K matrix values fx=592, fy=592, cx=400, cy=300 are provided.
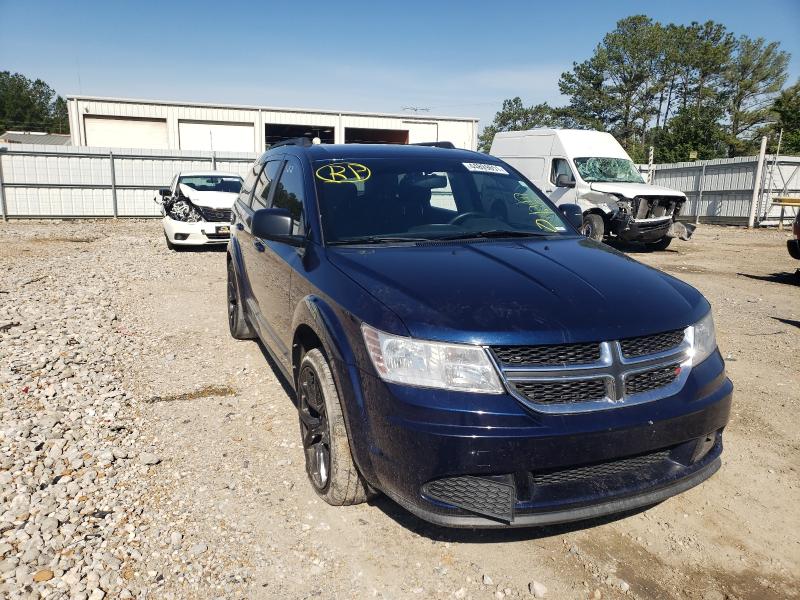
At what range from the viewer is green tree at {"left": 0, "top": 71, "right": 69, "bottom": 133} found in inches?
4038

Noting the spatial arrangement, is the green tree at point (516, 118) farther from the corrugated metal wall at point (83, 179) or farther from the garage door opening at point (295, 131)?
the corrugated metal wall at point (83, 179)

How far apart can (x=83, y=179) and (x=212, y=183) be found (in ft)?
30.1

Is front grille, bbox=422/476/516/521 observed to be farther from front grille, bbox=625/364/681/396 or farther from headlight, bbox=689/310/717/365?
headlight, bbox=689/310/717/365

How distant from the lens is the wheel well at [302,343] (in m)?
3.04

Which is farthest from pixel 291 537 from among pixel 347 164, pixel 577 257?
pixel 347 164

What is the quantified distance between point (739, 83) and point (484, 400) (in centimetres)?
6466

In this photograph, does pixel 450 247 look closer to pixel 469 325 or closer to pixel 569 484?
pixel 469 325

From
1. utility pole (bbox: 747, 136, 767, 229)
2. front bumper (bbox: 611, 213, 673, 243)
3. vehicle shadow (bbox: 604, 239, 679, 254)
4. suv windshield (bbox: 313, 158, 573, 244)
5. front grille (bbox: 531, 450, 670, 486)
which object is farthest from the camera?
utility pole (bbox: 747, 136, 767, 229)

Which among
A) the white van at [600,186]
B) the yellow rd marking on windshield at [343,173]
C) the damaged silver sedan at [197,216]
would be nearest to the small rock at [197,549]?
the yellow rd marking on windshield at [343,173]

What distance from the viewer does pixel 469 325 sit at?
2.29 metres

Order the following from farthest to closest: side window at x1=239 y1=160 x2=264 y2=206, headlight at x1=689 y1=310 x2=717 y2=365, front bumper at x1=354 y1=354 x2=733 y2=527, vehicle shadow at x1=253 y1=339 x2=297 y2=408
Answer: side window at x1=239 y1=160 x2=264 y2=206 → vehicle shadow at x1=253 y1=339 x2=297 y2=408 → headlight at x1=689 y1=310 x2=717 y2=365 → front bumper at x1=354 y1=354 x2=733 y2=527

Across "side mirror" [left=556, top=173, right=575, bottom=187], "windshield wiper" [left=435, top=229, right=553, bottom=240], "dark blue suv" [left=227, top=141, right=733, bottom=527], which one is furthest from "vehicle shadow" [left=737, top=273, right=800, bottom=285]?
"dark blue suv" [left=227, top=141, right=733, bottom=527]

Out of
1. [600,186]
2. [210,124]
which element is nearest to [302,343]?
[600,186]

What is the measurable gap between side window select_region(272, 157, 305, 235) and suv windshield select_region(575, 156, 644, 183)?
10761mm
